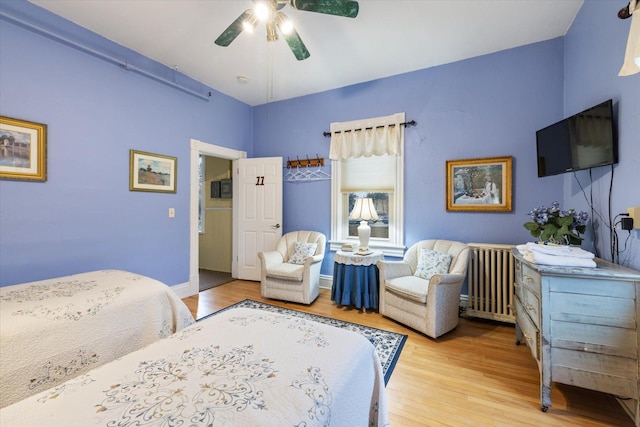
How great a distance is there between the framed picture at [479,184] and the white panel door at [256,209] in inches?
95.9

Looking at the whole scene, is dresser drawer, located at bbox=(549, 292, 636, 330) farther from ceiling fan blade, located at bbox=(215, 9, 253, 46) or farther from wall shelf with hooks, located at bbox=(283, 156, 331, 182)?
wall shelf with hooks, located at bbox=(283, 156, 331, 182)

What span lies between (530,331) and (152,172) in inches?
158

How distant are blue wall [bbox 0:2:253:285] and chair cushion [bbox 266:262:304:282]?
49.7 inches

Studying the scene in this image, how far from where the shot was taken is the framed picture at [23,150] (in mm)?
2217

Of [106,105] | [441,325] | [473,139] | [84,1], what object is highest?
[84,1]

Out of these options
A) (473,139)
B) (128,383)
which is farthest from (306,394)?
(473,139)

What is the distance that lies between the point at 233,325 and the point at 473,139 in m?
3.22

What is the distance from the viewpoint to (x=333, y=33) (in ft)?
8.79

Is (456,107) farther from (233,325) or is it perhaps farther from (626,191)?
(233,325)

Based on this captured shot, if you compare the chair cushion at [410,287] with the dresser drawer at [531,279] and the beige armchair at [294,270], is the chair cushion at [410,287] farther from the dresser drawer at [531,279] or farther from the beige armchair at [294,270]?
the beige armchair at [294,270]

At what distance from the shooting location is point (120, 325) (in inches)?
69.9

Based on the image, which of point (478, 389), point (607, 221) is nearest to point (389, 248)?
point (478, 389)

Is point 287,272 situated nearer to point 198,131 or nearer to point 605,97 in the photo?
point 198,131

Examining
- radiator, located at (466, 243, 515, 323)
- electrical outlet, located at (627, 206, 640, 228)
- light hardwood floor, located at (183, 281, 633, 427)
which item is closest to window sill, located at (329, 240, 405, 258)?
radiator, located at (466, 243, 515, 323)
